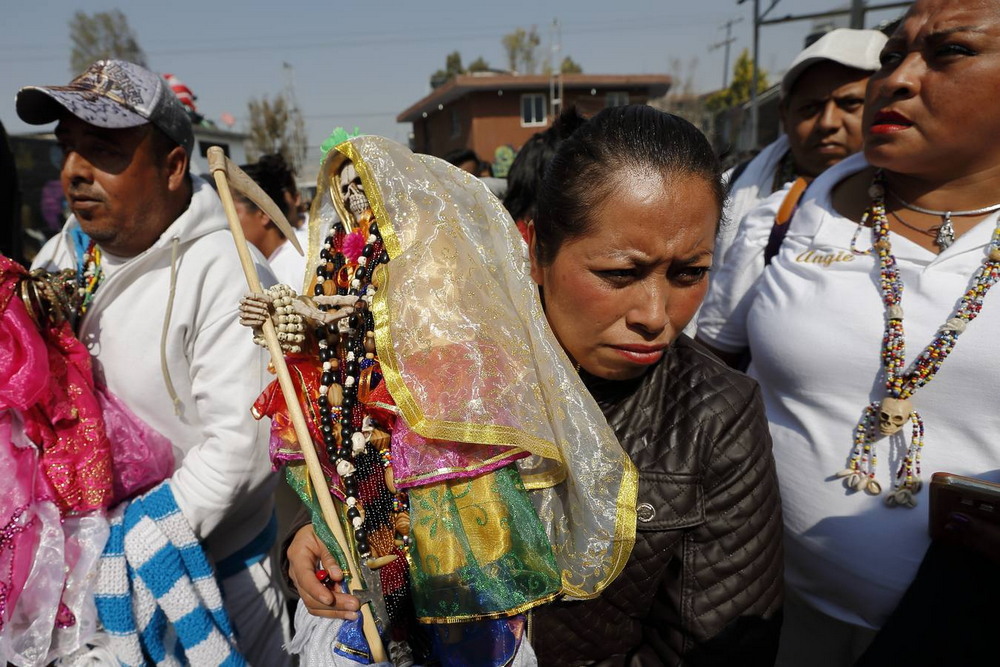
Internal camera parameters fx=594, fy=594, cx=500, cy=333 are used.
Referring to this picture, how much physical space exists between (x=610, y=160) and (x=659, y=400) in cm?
53

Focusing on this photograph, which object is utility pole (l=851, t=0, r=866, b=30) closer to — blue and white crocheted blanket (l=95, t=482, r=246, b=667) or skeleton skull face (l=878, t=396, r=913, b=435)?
skeleton skull face (l=878, t=396, r=913, b=435)

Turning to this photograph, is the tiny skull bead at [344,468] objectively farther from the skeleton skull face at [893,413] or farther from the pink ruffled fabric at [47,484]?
the skeleton skull face at [893,413]

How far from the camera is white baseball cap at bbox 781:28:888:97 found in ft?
8.29

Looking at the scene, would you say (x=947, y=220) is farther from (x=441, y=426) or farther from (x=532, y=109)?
(x=532, y=109)

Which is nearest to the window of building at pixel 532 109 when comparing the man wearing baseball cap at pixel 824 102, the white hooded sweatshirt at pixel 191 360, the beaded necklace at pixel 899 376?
the man wearing baseball cap at pixel 824 102

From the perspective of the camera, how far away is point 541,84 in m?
25.9

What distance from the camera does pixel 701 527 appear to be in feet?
4.08

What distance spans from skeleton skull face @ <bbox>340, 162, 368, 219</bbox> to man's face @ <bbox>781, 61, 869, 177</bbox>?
226cm

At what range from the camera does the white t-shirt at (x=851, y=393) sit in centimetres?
142

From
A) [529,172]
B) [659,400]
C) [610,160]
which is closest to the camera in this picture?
[610,160]

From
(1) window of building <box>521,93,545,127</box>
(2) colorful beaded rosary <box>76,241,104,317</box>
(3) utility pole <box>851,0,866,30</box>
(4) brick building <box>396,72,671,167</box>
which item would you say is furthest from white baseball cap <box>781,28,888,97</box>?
(1) window of building <box>521,93,545,127</box>

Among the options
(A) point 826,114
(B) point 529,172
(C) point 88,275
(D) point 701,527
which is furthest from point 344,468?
(A) point 826,114

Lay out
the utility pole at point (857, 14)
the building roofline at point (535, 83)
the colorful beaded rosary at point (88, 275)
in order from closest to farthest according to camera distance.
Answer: the colorful beaded rosary at point (88, 275) → the utility pole at point (857, 14) → the building roofline at point (535, 83)

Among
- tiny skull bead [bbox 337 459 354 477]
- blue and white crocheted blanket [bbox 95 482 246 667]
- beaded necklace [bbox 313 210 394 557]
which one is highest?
beaded necklace [bbox 313 210 394 557]
